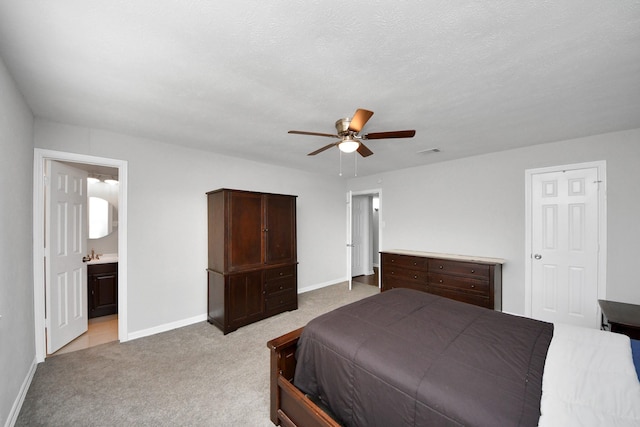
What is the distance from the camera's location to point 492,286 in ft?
10.9

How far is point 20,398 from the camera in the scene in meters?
1.92

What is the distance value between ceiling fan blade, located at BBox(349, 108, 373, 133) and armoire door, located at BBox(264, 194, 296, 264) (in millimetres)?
1996

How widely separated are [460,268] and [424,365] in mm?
2752

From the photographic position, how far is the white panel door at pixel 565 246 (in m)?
3.04

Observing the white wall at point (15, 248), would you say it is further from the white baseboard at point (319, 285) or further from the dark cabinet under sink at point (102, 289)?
the white baseboard at point (319, 285)

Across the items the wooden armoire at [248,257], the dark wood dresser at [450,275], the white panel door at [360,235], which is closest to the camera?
the wooden armoire at [248,257]

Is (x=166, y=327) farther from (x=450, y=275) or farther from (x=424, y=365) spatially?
(x=450, y=275)

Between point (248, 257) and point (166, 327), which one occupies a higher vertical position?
point (248, 257)

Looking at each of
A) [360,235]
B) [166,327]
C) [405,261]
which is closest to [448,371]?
[405,261]

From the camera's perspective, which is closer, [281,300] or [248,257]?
[248,257]

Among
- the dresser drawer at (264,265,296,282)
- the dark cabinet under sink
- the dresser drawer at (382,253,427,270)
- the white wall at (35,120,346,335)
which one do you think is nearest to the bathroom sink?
the dark cabinet under sink

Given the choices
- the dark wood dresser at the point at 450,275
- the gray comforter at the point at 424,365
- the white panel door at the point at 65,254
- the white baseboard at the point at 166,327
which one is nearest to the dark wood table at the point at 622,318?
the dark wood dresser at the point at 450,275

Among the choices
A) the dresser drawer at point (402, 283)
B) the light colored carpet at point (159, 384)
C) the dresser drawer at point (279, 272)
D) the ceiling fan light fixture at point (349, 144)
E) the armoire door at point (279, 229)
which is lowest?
the light colored carpet at point (159, 384)

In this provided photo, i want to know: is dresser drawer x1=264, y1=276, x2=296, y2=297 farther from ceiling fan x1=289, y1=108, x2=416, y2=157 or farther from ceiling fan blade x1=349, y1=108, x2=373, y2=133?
ceiling fan blade x1=349, y1=108, x2=373, y2=133
